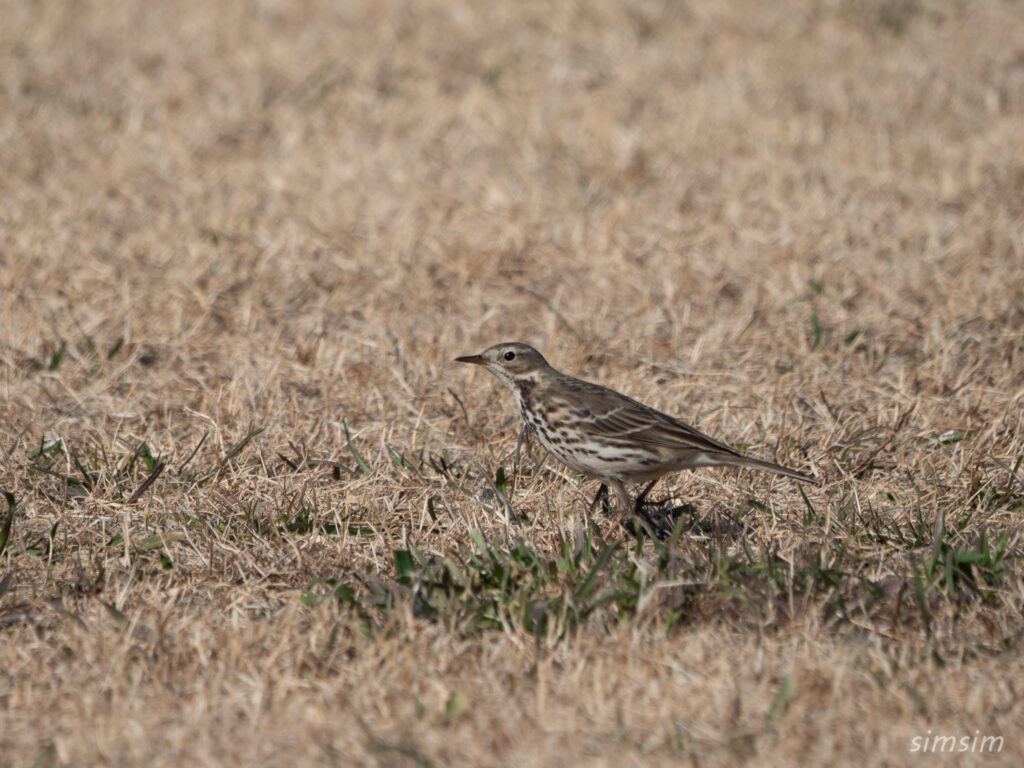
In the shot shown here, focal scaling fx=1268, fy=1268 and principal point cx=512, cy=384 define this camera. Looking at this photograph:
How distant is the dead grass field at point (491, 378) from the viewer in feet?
12.6

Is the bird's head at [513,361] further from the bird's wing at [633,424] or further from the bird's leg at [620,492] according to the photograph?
the bird's leg at [620,492]

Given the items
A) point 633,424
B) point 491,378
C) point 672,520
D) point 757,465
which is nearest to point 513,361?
point 633,424

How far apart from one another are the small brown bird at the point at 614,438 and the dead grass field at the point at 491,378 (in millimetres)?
251

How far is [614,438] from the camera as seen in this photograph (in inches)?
197

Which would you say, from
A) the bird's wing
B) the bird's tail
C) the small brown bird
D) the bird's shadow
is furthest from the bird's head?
the bird's tail

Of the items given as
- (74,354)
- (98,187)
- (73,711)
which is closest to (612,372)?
(74,354)

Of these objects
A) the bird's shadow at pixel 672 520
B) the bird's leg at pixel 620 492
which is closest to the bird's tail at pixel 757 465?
the bird's shadow at pixel 672 520

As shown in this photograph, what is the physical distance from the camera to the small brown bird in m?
4.94

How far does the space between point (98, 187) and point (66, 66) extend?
9.80 ft

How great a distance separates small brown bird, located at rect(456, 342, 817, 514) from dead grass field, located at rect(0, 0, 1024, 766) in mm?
251

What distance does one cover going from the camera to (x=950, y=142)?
32.9 feet

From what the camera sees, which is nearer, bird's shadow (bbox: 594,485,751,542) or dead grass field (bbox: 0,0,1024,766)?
dead grass field (bbox: 0,0,1024,766)

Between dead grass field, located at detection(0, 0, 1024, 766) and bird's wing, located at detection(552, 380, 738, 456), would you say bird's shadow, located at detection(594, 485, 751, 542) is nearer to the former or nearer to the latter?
dead grass field, located at detection(0, 0, 1024, 766)

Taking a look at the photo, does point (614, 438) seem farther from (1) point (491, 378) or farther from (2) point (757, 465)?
(1) point (491, 378)
